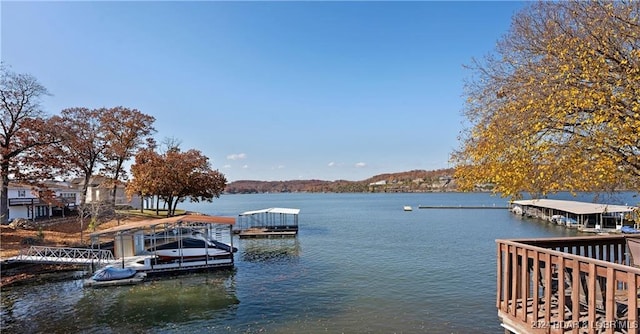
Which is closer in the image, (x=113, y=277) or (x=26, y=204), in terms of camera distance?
(x=113, y=277)

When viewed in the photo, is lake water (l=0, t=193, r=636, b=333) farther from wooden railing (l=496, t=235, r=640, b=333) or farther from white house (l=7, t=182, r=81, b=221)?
white house (l=7, t=182, r=81, b=221)

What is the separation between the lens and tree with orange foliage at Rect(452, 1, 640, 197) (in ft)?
22.9

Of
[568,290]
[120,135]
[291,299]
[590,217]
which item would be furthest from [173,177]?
[590,217]

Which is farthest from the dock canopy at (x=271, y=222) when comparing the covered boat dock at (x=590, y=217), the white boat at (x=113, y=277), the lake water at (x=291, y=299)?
the covered boat dock at (x=590, y=217)

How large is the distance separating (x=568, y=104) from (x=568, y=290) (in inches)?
161

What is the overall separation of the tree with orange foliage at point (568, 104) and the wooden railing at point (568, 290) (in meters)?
1.62

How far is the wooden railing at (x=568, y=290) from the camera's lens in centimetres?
535

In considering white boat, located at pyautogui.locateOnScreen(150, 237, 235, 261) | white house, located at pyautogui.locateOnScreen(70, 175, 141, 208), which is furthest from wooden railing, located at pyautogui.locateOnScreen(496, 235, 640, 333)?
white house, located at pyautogui.locateOnScreen(70, 175, 141, 208)

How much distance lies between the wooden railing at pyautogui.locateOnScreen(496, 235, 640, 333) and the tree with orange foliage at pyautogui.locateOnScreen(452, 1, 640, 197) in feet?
5.32

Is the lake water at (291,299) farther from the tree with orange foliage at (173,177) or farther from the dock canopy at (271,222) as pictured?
the tree with orange foliage at (173,177)

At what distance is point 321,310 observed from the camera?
15.0 meters

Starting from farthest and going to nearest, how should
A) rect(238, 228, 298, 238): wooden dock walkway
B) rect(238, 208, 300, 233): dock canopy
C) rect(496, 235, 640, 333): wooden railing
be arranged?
rect(238, 208, 300, 233): dock canopy, rect(238, 228, 298, 238): wooden dock walkway, rect(496, 235, 640, 333): wooden railing

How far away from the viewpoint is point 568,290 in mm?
7914

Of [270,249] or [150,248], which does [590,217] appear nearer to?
[270,249]
